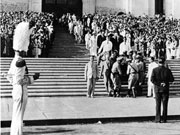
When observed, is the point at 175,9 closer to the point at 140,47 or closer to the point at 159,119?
the point at 140,47

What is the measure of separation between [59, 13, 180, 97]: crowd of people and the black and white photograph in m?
0.05

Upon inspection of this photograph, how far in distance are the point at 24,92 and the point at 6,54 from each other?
530 inches

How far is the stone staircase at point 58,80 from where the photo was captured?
17234mm

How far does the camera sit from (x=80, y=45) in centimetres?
2850

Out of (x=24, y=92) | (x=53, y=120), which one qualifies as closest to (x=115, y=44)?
(x=53, y=120)

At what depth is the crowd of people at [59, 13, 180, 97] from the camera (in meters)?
17.4

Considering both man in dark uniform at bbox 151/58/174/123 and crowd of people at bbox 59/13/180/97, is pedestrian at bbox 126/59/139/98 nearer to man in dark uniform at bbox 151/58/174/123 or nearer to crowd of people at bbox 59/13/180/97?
crowd of people at bbox 59/13/180/97

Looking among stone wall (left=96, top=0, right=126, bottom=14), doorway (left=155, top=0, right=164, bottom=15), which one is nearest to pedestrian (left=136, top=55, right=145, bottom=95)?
stone wall (left=96, top=0, right=126, bottom=14)

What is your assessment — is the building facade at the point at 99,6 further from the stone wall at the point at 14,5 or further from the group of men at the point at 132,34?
the group of men at the point at 132,34

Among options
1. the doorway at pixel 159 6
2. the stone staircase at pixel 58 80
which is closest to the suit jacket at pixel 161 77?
the stone staircase at pixel 58 80

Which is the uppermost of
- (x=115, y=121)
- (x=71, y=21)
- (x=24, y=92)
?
(x=71, y=21)

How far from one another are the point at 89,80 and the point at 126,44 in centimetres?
588

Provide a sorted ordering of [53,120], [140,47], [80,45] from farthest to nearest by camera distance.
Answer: [80,45] → [140,47] → [53,120]

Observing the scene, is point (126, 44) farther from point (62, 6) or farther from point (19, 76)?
point (62, 6)
